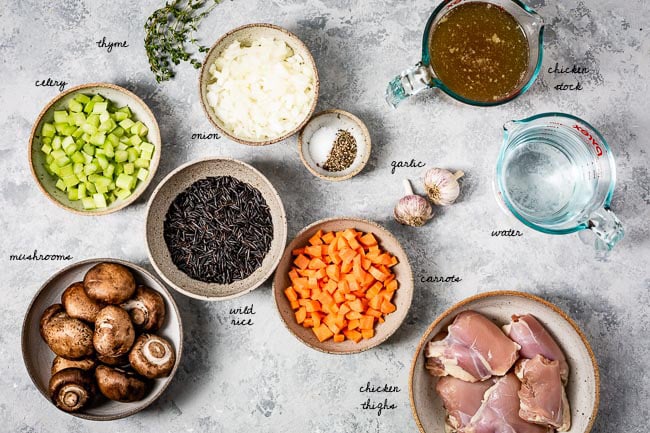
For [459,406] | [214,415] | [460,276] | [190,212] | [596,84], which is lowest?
[214,415]

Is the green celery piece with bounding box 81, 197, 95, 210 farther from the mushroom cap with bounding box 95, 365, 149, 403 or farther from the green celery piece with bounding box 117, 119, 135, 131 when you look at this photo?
the mushroom cap with bounding box 95, 365, 149, 403

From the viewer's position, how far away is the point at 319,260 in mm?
2279

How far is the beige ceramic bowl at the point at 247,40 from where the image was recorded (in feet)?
7.32


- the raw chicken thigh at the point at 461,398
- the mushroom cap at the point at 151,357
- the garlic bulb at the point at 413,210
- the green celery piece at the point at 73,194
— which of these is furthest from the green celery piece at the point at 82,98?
the raw chicken thigh at the point at 461,398

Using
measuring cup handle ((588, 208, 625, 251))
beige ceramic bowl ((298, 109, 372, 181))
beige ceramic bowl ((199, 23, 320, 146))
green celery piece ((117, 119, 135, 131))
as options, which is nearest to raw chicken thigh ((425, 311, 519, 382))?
measuring cup handle ((588, 208, 625, 251))

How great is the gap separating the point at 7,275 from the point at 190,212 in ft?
2.92

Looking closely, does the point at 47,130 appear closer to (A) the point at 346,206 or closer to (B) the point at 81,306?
(B) the point at 81,306

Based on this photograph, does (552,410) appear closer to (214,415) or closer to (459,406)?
(459,406)

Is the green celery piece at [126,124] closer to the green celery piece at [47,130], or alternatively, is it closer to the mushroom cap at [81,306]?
the green celery piece at [47,130]

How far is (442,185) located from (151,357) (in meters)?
1.38

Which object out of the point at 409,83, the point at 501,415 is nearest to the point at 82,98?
the point at 409,83

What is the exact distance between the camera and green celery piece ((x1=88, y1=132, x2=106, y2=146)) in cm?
231

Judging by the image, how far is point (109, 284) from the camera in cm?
215

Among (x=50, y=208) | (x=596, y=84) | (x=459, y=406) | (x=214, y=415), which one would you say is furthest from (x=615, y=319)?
(x=50, y=208)
